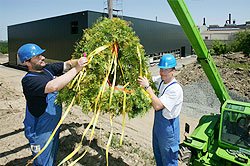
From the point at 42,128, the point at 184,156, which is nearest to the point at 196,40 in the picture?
the point at 184,156

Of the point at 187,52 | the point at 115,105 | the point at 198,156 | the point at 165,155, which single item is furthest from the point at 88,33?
the point at 187,52

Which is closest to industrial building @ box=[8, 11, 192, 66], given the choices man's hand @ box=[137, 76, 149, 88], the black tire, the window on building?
the window on building

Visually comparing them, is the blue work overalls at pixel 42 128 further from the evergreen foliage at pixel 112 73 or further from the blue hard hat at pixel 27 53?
the blue hard hat at pixel 27 53

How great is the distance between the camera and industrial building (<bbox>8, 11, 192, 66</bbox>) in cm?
1623

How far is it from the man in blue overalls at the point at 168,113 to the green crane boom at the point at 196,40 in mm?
502

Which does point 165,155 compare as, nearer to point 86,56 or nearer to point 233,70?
point 86,56

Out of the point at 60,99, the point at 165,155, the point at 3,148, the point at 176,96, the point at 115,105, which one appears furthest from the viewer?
the point at 3,148

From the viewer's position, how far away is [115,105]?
3119 millimetres

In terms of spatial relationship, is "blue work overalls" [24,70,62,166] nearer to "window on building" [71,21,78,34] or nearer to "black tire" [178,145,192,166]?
"black tire" [178,145,192,166]

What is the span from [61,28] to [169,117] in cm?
1537

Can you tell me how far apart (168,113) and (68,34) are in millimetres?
14448

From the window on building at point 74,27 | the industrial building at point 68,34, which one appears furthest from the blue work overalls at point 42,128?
the window on building at point 74,27

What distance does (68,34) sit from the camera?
16828mm

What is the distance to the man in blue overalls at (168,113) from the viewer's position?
3590 millimetres
